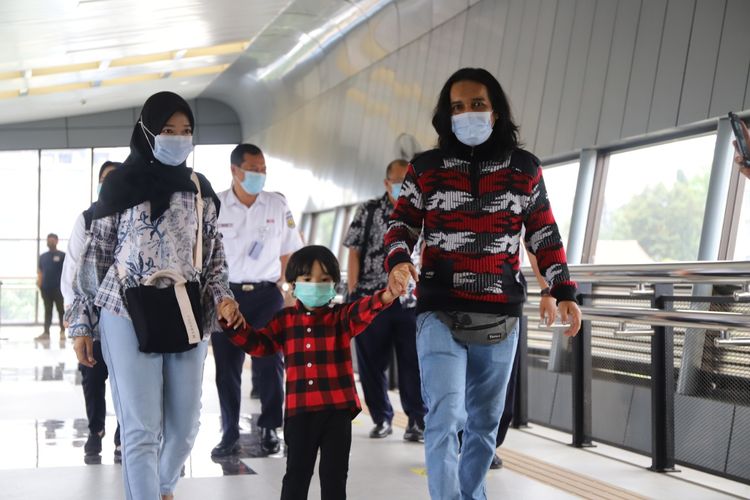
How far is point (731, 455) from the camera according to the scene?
460 cm

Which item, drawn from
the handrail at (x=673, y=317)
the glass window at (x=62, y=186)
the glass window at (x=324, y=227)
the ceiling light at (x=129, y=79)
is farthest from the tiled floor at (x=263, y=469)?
the glass window at (x=62, y=186)

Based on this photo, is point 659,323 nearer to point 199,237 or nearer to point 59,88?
point 199,237

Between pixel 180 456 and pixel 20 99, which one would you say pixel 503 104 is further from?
pixel 20 99

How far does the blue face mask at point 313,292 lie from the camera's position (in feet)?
11.1

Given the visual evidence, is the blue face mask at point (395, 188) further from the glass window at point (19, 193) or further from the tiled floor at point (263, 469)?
the glass window at point (19, 193)

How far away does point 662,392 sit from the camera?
4852mm

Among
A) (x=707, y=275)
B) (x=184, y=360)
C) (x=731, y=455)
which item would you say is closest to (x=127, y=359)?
(x=184, y=360)

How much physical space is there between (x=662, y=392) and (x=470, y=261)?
207 centimetres

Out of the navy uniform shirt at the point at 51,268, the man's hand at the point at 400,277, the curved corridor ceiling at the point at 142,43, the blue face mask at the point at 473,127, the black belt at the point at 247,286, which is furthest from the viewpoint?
the navy uniform shirt at the point at 51,268

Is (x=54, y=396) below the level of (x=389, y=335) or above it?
below

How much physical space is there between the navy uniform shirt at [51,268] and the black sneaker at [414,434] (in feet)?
43.9

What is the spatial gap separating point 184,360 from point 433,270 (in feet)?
2.93

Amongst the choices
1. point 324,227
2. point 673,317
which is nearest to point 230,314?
point 673,317

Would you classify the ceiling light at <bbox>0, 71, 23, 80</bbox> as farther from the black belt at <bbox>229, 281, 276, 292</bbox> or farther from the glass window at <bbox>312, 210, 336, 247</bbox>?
the black belt at <bbox>229, 281, 276, 292</bbox>
